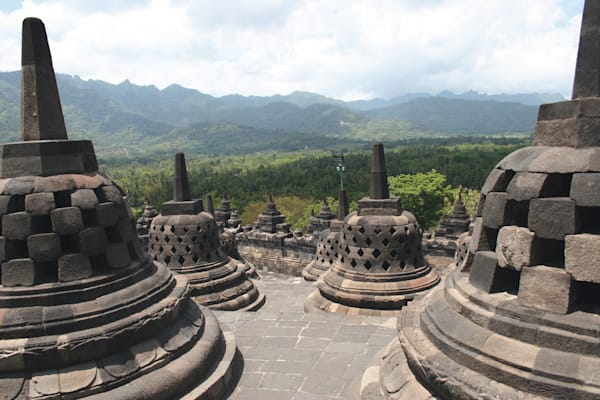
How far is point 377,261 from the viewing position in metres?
8.04

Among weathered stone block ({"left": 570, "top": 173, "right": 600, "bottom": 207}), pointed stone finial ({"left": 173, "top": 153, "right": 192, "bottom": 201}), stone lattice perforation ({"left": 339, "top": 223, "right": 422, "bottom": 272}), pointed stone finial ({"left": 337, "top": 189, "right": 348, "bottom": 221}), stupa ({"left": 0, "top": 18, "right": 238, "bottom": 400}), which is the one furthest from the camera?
pointed stone finial ({"left": 337, "top": 189, "right": 348, "bottom": 221})

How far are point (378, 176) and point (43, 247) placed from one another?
18.9ft

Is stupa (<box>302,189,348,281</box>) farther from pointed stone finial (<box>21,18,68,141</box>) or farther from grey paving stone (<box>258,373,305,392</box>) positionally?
pointed stone finial (<box>21,18,68,141</box>)

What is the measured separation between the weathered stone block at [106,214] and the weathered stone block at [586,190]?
405 cm

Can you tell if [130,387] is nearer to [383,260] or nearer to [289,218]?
[383,260]

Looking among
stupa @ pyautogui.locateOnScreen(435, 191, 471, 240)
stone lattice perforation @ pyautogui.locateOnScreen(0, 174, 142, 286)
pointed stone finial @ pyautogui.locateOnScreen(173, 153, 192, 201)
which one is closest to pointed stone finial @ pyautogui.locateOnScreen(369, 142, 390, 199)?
pointed stone finial @ pyautogui.locateOnScreen(173, 153, 192, 201)

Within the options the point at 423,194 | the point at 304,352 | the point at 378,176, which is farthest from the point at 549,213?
the point at 423,194

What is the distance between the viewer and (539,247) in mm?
3133

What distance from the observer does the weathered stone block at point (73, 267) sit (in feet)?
13.4

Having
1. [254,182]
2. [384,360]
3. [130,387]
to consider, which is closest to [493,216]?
[384,360]

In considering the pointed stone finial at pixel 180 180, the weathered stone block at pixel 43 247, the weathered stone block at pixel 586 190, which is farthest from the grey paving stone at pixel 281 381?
the pointed stone finial at pixel 180 180

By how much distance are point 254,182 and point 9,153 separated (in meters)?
64.7

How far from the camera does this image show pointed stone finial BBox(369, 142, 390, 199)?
325 inches

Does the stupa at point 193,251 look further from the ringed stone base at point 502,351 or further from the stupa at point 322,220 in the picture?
the stupa at point 322,220
